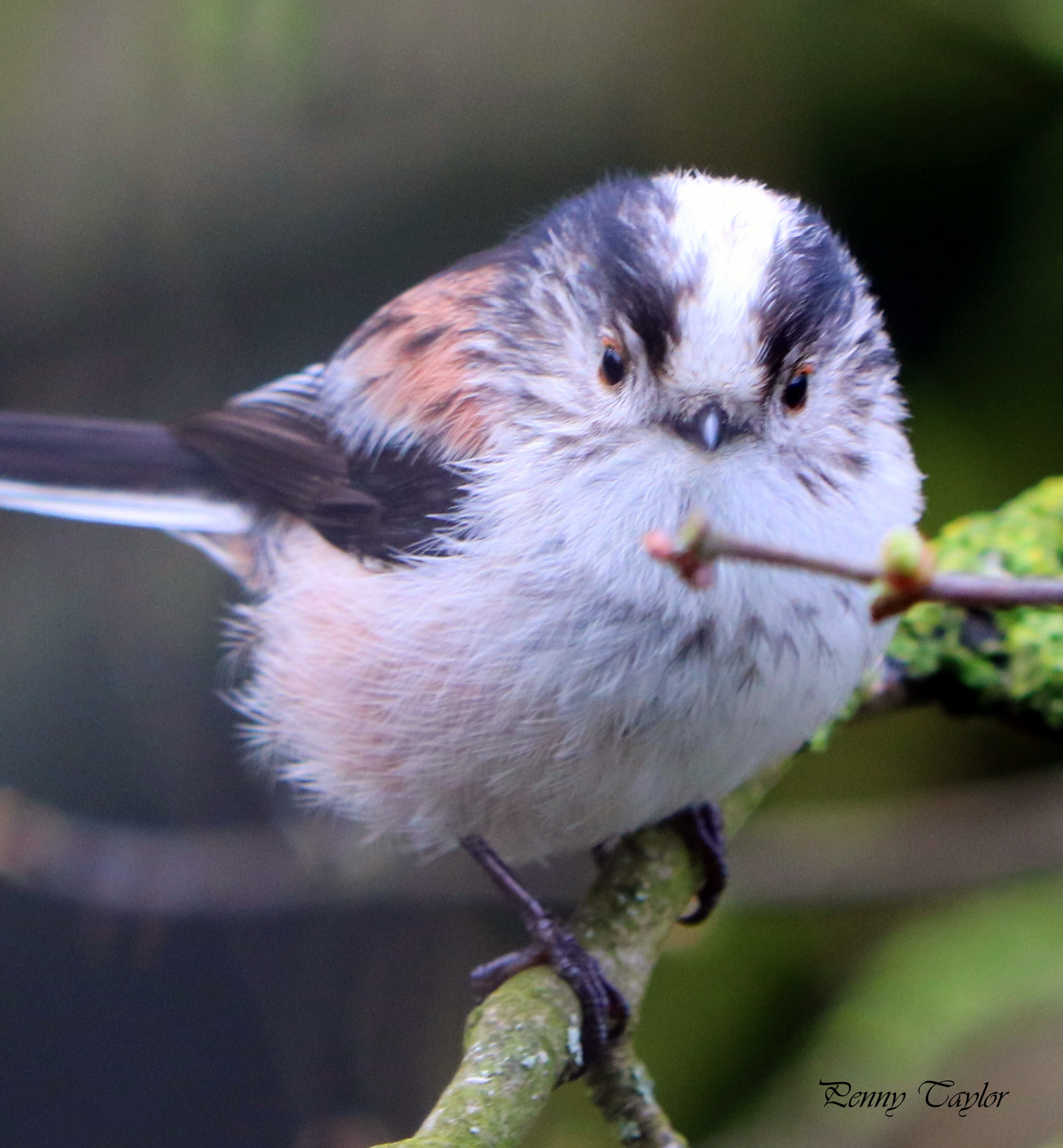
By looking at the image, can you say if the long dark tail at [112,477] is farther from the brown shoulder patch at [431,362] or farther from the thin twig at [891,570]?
the thin twig at [891,570]

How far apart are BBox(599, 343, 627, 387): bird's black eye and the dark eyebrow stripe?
0.62 feet

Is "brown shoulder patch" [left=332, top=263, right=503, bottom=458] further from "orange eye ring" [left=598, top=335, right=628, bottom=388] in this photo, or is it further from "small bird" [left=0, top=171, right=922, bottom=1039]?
"orange eye ring" [left=598, top=335, right=628, bottom=388]

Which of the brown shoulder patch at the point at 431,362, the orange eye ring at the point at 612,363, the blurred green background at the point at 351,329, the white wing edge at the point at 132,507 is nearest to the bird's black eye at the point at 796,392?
the orange eye ring at the point at 612,363

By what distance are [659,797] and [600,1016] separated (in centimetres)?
33

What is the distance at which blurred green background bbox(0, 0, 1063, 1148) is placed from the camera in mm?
2732

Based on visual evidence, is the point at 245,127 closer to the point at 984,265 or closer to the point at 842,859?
the point at 984,265

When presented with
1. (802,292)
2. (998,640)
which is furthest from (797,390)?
(998,640)

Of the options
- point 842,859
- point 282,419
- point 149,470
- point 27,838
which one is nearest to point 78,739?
point 27,838

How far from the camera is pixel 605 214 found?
6.09 ft

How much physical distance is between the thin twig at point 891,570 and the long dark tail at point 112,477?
5.95ft

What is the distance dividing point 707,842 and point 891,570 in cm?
144

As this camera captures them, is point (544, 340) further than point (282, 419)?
No

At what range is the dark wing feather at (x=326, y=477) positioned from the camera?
1969mm

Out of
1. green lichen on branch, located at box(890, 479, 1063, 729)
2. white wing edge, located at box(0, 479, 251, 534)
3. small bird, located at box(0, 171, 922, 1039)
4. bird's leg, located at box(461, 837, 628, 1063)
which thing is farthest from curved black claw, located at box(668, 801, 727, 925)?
white wing edge, located at box(0, 479, 251, 534)
